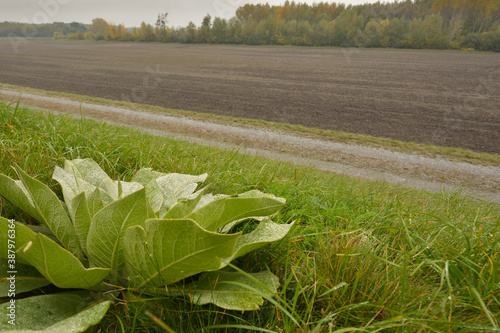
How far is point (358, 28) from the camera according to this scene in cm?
6406

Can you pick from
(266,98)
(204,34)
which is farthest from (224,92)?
(204,34)

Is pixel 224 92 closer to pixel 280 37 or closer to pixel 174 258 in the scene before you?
pixel 174 258

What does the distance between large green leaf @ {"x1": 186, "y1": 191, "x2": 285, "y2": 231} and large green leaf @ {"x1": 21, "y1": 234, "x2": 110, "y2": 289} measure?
369 millimetres

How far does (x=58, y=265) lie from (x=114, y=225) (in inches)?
7.7

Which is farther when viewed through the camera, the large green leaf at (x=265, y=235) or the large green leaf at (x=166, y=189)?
the large green leaf at (x=166, y=189)

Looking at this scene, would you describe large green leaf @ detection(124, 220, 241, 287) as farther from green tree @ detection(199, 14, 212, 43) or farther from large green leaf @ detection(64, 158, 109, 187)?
green tree @ detection(199, 14, 212, 43)

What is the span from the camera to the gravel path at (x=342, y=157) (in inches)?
336

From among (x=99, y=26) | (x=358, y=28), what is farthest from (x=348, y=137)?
(x=99, y=26)

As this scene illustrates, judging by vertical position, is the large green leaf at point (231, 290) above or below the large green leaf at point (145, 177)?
below

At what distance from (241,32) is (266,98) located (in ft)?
198

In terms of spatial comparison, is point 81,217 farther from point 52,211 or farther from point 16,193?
point 16,193

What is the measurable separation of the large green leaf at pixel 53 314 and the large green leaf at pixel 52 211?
0.21 meters

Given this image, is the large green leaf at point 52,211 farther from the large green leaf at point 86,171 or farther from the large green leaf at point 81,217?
the large green leaf at point 86,171

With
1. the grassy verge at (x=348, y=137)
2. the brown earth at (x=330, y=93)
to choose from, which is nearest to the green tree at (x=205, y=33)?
the brown earth at (x=330, y=93)
